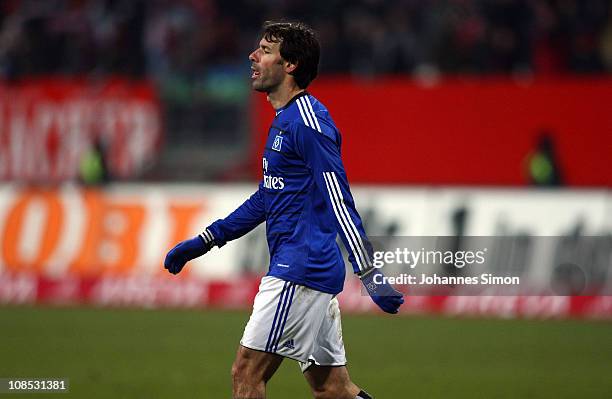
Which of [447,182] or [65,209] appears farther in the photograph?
[447,182]

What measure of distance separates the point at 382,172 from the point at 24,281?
22.2ft

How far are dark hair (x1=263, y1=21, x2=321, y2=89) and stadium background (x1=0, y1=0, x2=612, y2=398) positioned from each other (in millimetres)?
5435

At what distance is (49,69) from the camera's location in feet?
71.0

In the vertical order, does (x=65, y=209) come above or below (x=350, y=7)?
below

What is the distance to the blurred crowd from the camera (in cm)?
1973

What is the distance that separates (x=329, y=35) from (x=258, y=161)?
245 centimetres

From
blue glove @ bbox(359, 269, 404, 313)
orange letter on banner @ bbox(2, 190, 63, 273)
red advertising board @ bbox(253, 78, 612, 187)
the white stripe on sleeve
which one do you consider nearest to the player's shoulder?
the white stripe on sleeve

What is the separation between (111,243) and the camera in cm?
1638

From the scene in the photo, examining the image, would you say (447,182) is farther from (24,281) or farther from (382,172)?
(24,281)

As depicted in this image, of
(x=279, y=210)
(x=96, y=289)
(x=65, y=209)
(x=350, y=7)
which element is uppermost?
(x=350, y=7)

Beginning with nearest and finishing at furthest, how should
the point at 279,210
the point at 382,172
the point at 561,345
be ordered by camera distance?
the point at 279,210 → the point at 561,345 → the point at 382,172

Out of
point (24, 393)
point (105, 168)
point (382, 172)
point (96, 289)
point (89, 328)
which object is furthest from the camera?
point (382, 172)

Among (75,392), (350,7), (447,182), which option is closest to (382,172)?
(447,182)

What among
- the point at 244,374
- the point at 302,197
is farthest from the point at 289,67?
the point at 244,374
